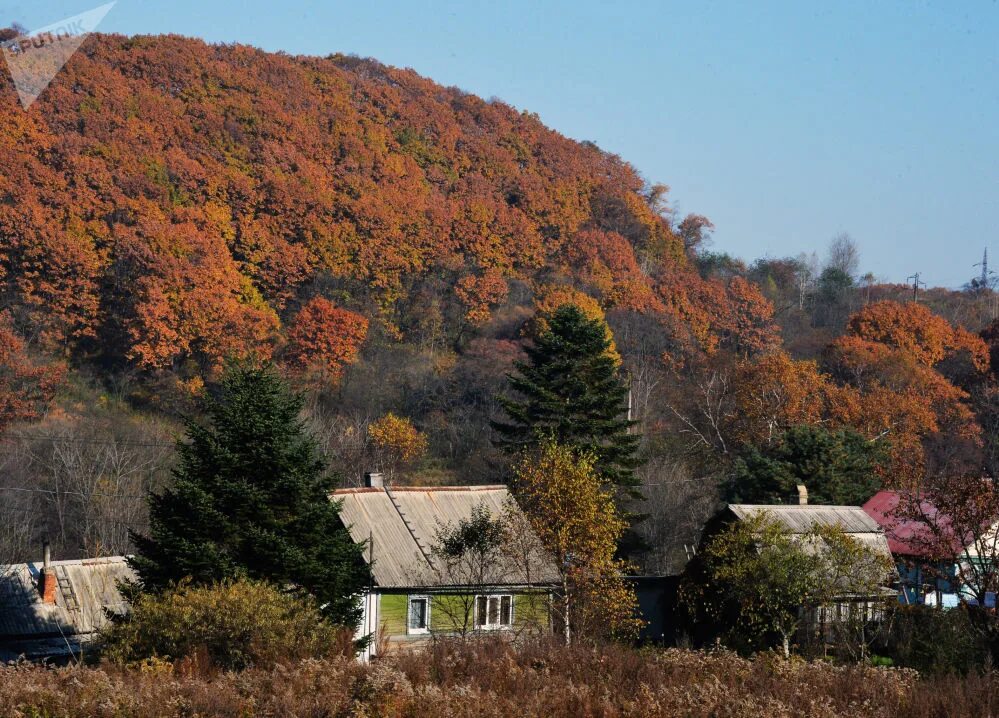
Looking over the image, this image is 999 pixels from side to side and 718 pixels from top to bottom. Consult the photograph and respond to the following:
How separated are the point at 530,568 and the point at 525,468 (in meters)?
2.71

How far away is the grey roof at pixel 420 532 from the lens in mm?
27953

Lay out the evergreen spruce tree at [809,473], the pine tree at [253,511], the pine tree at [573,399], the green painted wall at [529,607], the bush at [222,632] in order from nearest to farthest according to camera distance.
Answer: the bush at [222,632], the pine tree at [253,511], the green painted wall at [529,607], the pine tree at [573,399], the evergreen spruce tree at [809,473]

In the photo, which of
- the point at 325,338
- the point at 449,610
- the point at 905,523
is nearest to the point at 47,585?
the point at 449,610

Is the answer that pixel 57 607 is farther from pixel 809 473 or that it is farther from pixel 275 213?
pixel 275 213

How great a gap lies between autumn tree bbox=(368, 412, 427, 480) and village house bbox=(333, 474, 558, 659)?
2763cm

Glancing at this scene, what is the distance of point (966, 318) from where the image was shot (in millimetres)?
94812

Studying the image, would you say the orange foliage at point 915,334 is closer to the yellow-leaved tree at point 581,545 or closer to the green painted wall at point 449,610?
the yellow-leaved tree at point 581,545

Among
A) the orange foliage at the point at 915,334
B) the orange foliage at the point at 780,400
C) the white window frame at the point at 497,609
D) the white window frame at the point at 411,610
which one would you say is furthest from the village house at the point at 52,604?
the orange foliage at the point at 915,334

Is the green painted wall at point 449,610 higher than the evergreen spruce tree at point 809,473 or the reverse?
the reverse

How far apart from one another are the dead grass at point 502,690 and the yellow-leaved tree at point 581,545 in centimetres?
852

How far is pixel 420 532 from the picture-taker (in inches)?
1163

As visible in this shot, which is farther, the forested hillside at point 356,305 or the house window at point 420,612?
the forested hillside at point 356,305

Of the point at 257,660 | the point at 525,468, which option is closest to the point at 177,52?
the point at 525,468

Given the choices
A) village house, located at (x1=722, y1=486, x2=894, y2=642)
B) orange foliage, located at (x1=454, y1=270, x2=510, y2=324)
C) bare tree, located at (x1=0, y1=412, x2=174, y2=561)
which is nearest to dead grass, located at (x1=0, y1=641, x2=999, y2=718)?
village house, located at (x1=722, y1=486, x2=894, y2=642)
